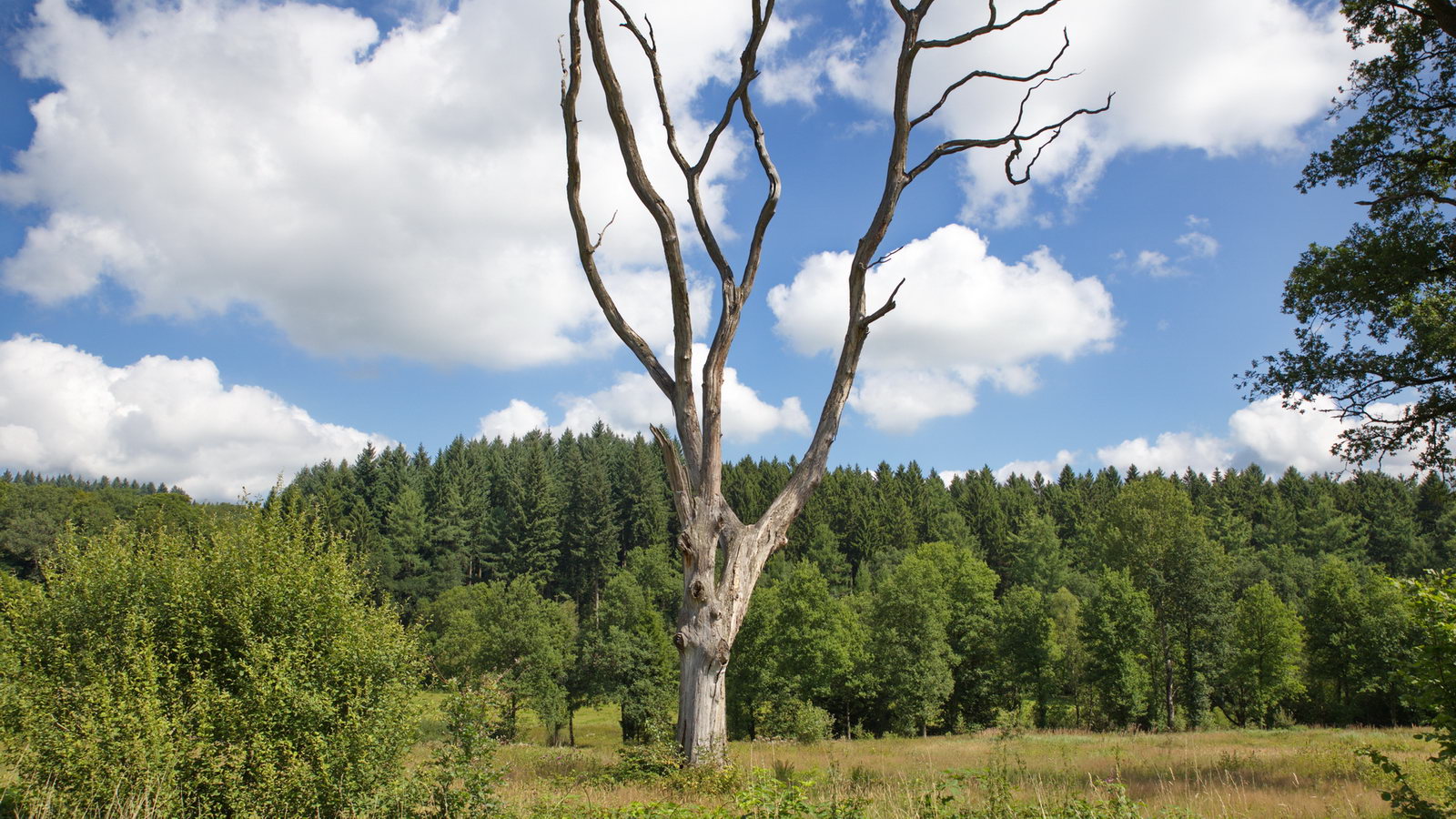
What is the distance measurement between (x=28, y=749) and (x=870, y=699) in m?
39.0

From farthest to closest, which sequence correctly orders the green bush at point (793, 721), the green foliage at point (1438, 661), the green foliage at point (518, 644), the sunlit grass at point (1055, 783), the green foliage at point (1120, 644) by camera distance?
1. the green foliage at point (518, 644)
2. the green foliage at point (1120, 644)
3. the green bush at point (793, 721)
4. the sunlit grass at point (1055, 783)
5. the green foliage at point (1438, 661)

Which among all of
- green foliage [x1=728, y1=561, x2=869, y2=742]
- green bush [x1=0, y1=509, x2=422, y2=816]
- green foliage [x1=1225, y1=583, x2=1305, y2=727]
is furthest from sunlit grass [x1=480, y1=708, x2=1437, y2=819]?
green foliage [x1=1225, y1=583, x2=1305, y2=727]

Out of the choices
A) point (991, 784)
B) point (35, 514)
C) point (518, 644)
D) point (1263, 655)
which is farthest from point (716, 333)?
point (35, 514)

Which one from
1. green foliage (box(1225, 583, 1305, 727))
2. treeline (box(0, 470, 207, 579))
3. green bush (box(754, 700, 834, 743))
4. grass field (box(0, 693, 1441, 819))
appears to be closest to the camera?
grass field (box(0, 693, 1441, 819))

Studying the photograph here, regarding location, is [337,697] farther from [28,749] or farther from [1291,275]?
[1291,275]

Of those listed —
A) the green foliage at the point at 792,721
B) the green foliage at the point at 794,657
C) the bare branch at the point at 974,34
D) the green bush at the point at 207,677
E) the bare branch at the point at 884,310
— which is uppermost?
the bare branch at the point at 974,34

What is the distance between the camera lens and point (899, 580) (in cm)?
4134

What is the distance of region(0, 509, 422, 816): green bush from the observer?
7.81m

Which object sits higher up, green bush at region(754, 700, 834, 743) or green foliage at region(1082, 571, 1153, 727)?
green foliage at region(1082, 571, 1153, 727)

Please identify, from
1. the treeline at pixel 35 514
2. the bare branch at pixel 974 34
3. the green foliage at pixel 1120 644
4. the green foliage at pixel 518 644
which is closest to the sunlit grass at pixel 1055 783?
the bare branch at pixel 974 34

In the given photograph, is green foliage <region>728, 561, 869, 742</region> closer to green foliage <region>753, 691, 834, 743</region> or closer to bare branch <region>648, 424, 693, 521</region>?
green foliage <region>753, 691, 834, 743</region>

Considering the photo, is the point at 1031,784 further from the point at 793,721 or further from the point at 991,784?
the point at 793,721

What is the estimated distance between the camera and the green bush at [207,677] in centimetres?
781

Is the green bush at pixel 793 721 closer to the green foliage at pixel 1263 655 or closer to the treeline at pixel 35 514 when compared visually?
the green foliage at pixel 1263 655
